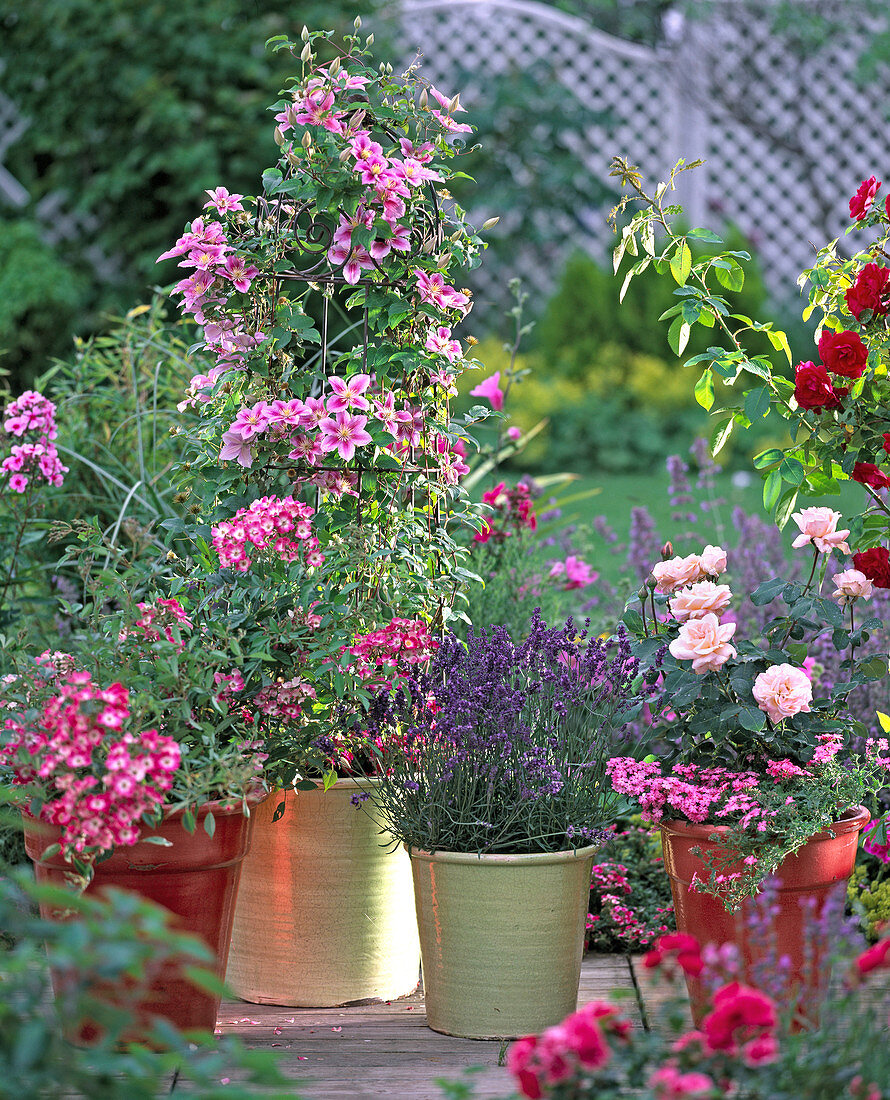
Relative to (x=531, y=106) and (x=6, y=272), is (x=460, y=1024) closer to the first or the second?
(x=6, y=272)

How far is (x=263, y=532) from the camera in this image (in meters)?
1.89

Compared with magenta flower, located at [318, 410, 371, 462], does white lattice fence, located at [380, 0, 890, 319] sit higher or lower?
higher

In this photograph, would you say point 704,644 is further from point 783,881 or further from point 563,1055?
point 563,1055

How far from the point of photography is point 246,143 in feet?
17.5

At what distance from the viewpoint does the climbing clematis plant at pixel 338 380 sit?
2.00m

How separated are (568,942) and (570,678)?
40cm

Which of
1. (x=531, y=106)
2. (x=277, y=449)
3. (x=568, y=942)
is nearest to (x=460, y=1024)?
(x=568, y=942)

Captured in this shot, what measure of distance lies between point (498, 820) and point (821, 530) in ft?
2.30

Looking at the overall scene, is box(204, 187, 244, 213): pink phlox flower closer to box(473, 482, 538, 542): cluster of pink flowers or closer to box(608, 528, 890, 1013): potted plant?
box(608, 528, 890, 1013): potted plant

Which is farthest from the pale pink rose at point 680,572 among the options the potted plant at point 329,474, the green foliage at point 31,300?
the green foliage at point 31,300

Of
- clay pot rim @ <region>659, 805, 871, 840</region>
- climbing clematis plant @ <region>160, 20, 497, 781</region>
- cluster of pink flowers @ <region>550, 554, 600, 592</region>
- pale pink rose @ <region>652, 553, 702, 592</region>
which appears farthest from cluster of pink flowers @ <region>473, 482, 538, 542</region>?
clay pot rim @ <region>659, 805, 871, 840</region>

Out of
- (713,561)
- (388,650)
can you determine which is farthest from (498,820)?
(713,561)

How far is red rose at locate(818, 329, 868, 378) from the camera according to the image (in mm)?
1893

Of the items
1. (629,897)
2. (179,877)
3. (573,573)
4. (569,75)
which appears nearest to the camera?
(179,877)
